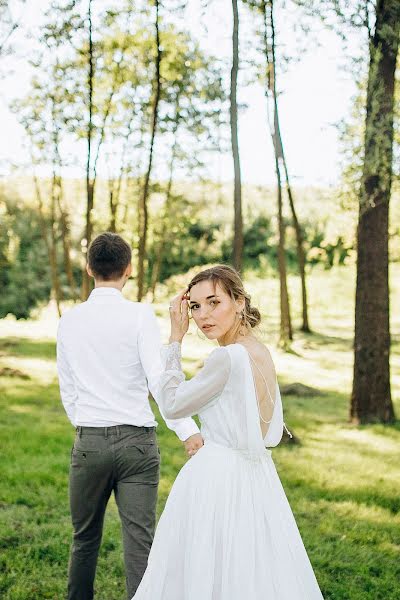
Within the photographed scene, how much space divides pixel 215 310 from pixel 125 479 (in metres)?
1.08

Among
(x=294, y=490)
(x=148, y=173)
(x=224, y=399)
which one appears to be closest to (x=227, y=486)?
(x=224, y=399)

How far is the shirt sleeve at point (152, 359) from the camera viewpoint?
333 centimetres

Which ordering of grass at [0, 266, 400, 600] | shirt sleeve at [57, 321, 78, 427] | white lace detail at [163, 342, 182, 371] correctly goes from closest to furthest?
white lace detail at [163, 342, 182, 371]
shirt sleeve at [57, 321, 78, 427]
grass at [0, 266, 400, 600]

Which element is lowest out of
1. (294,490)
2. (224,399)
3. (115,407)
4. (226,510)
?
(294,490)

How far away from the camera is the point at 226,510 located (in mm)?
2852

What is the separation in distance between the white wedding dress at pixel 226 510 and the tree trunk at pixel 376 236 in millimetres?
7071

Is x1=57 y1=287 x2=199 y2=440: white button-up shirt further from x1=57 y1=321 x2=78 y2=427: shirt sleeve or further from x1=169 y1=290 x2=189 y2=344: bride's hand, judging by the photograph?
x1=169 y1=290 x2=189 y2=344: bride's hand

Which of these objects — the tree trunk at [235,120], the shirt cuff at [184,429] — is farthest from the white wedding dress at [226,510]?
the tree trunk at [235,120]

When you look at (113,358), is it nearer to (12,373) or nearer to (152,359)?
(152,359)

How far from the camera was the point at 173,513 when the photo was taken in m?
2.99

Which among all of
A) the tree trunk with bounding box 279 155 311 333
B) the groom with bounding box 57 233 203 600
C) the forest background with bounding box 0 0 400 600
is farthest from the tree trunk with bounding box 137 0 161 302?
the groom with bounding box 57 233 203 600

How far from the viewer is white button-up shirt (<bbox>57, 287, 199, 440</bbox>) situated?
135 inches

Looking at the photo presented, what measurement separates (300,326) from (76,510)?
68.0 feet

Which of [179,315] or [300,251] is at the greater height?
[300,251]
